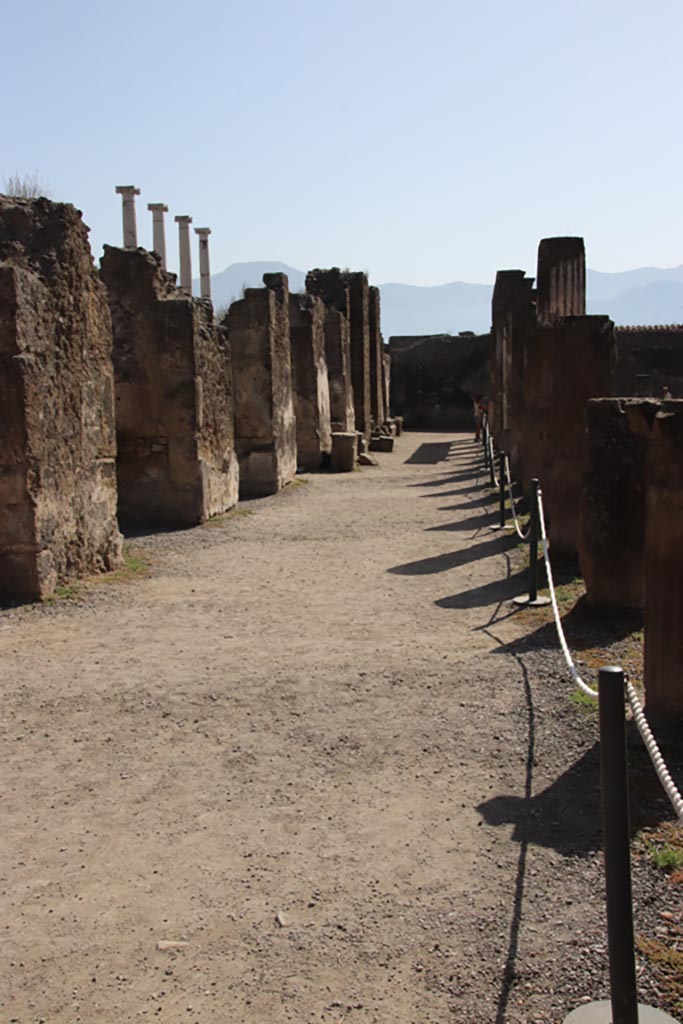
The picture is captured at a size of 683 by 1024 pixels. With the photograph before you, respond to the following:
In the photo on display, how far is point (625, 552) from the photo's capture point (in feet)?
24.5

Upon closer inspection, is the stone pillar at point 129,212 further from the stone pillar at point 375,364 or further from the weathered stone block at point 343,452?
the weathered stone block at point 343,452

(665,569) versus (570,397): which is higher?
(570,397)

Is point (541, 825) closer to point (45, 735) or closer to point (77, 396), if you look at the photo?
point (45, 735)

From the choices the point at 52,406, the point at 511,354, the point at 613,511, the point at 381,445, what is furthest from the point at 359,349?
the point at 613,511

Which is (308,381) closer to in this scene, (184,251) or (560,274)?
(560,274)

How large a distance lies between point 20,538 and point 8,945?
17.4ft

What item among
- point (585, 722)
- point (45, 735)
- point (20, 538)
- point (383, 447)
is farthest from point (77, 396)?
point (383, 447)

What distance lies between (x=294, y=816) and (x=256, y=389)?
40.0 feet

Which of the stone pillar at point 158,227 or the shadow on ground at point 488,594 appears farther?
the stone pillar at point 158,227

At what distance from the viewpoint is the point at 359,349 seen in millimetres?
26891

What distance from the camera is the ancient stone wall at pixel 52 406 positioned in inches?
328

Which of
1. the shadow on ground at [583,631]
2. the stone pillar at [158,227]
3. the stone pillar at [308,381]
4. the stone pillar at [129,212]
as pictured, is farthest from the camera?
the stone pillar at [158,227]

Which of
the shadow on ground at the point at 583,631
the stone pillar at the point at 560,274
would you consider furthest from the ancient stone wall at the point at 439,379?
the shadow on ground at the point at 583,631

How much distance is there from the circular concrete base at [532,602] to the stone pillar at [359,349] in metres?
17.5
